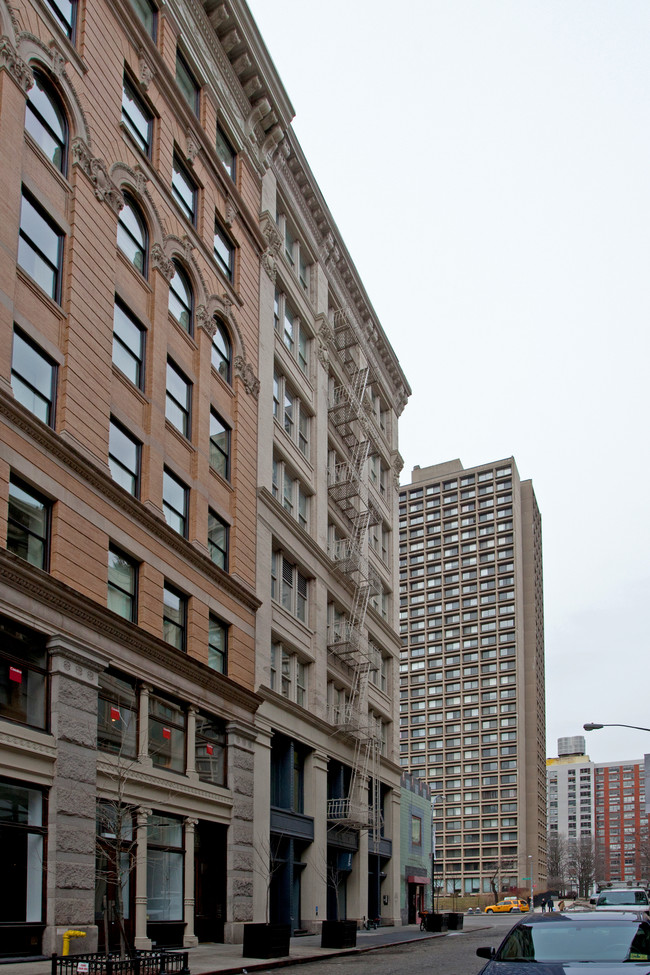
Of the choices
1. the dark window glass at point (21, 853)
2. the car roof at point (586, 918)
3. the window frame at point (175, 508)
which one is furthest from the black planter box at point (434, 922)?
the car roof at point (586, 918)

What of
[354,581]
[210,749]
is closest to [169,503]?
[210,749]

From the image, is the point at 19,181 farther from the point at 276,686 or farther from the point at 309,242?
the point at 309,242

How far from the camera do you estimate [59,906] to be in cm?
2166

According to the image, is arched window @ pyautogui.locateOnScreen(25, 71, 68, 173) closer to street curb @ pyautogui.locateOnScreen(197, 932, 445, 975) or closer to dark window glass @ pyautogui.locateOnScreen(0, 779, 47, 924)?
dark window glass @ pyautogui.locateOnScreen(0, 779, 47, 924)

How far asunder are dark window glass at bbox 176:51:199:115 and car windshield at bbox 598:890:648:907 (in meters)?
31.4

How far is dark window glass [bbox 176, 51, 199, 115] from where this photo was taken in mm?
35812

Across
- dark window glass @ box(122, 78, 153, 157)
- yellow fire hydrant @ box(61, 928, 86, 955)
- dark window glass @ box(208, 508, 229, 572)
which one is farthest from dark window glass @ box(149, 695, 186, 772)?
dark window glass @ box(122, 78, 153, 157)

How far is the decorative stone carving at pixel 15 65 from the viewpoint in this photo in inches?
945

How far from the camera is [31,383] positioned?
24.0 meters

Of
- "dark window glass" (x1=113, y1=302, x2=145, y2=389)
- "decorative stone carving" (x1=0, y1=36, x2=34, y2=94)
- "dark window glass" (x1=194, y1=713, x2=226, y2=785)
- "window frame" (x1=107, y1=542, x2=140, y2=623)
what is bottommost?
"dark window glass" (x1=194, y1=713, x2=226, y2=785)

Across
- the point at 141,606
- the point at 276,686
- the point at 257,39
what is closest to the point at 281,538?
the point at 276,686

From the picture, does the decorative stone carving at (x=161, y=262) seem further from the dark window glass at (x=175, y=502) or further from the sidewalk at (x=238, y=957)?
the sidewalk at (x=238, y=957)

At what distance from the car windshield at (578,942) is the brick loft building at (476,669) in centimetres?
14472

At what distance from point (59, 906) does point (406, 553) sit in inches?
5956
